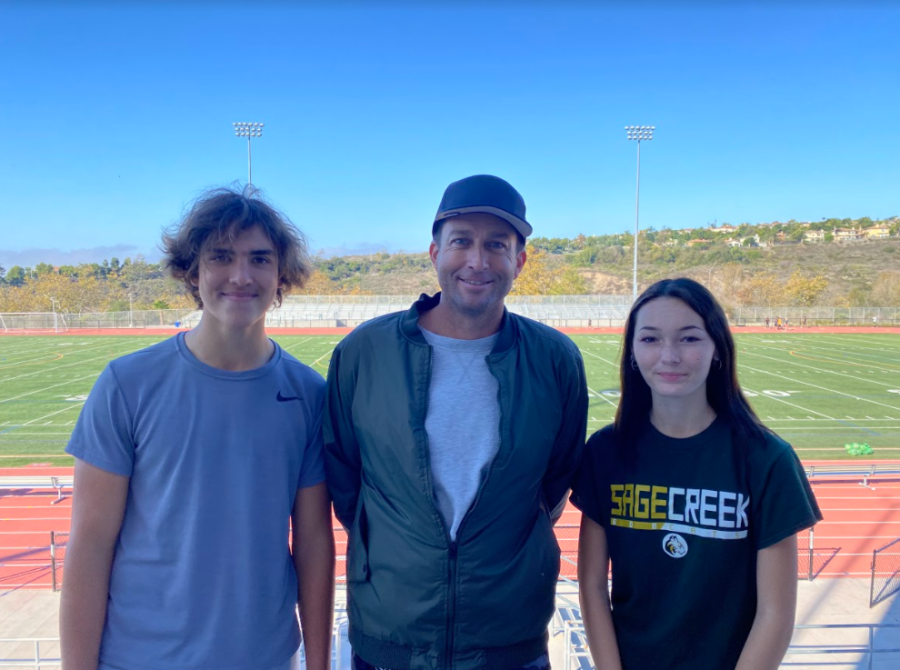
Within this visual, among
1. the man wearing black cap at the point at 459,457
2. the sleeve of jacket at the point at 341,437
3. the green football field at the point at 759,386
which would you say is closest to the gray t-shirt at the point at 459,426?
the man wearing black cap at the point at 459,457

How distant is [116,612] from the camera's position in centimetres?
198

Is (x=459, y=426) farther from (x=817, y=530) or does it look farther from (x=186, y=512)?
(x=817, y=530)

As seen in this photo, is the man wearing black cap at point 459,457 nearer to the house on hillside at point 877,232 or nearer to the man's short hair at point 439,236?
the man's short hair at point 439,236

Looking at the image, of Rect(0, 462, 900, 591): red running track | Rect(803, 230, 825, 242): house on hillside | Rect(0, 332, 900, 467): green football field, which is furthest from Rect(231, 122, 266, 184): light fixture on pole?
Rect(803, 230, 825, 242): house on hillside

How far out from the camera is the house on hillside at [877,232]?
4243 inches

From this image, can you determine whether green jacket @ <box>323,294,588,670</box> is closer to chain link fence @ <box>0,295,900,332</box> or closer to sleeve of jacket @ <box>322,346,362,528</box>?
sleeve of jacket @ <box>322,346,362,528</box>

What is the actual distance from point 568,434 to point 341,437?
791mm

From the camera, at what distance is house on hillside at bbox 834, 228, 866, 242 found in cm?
11182

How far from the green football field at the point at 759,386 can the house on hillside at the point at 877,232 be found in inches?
3295

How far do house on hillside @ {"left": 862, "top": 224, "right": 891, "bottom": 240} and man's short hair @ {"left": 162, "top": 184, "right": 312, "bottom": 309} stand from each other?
12465cm

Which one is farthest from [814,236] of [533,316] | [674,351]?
[674,351]

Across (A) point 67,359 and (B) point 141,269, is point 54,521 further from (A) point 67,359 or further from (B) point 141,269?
(B) point 141,269

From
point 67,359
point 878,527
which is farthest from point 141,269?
point 878,527

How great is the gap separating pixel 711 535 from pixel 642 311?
74 centimetres
